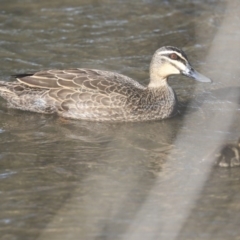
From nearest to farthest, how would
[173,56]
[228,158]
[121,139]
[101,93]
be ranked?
1. [228,158]
2. [121,139]
3. [101,93]
4. [173,56]

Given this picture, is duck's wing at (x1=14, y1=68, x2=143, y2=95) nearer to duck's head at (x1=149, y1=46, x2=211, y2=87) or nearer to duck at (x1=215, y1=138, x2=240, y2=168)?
duck's head at (x1=149, y1=46, x2=211, y2=87)

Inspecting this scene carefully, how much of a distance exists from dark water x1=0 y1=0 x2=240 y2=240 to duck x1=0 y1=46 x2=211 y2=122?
11 centimetres

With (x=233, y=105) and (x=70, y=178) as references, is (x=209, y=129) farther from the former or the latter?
(x=70, y=178)

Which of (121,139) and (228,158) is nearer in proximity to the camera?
(228,158)

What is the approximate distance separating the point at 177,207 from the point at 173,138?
5.65 ft

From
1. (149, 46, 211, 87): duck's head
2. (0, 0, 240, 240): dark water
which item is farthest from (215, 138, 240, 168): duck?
(149, 46, 211, 87): duck's head

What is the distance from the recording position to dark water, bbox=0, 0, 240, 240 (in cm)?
602

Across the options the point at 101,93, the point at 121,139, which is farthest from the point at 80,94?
the point at 121,139

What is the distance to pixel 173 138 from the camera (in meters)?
7.90

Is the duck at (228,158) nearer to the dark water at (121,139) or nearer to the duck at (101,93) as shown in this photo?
the dark water at (121,139)

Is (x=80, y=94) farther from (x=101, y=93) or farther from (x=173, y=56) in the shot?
(x=173, y=56)

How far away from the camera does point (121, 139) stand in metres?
Answer: 7.86

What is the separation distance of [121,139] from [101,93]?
2.40 ft

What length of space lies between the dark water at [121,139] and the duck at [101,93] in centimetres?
11
